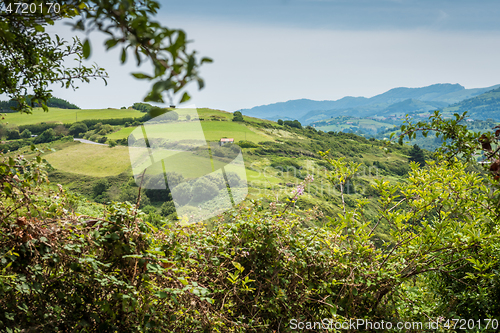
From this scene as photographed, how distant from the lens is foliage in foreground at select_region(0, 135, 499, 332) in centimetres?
162

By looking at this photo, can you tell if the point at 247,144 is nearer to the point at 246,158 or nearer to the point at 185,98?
the point at 246,158

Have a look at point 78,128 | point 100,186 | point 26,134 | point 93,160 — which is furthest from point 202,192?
point 26,134

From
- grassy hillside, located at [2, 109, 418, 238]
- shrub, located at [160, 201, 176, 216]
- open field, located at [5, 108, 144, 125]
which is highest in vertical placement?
open field, located at [5, 108, 144, 125]

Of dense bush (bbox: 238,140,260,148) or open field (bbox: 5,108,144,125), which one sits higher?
open field (bbox: 5,108,144,125)

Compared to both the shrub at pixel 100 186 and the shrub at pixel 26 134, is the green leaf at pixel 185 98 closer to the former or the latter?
the shrub at pixel 100 186

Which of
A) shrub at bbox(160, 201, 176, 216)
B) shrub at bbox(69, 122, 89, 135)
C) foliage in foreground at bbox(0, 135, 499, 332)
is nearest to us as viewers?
foliage in foreground at bbox(0, 135, 499, 332)

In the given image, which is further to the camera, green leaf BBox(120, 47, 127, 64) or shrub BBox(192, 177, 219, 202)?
shrub BBox(192, 177, 219, 202)

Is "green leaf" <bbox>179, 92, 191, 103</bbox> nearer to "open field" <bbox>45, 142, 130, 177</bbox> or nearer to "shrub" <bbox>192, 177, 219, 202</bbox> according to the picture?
"shrub" <bbox>192, 177, 219, 202</bbox>

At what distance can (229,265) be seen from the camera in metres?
2.25

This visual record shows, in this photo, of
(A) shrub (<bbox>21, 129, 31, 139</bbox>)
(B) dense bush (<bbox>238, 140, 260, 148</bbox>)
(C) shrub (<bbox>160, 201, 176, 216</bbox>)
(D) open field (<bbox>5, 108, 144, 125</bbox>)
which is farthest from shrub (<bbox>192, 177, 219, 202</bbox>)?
(A) shrub (<bbox>21, 129, 31, 139</bbox>)

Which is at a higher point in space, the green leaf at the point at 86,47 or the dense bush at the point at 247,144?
the green leaf at the point at 86,47

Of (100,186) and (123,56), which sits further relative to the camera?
(100,186)

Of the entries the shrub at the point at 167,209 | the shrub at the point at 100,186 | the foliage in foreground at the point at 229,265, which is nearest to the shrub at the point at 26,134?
the shrub at the point at 100,186

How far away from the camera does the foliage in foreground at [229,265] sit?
1619 mm
